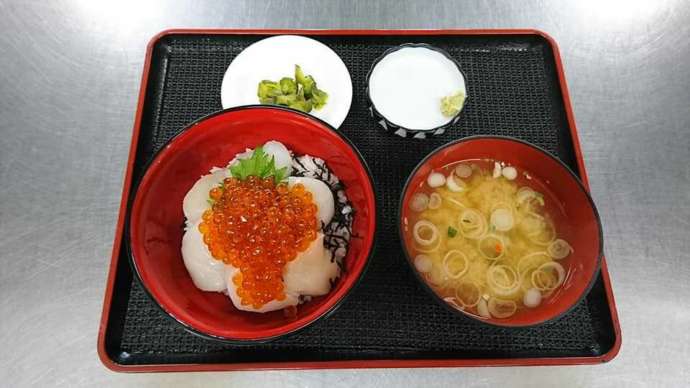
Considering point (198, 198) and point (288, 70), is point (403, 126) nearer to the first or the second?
point (288, 70)

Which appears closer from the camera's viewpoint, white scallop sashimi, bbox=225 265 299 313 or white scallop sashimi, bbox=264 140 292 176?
white scallop sashimi, bbox=225 265 299 313

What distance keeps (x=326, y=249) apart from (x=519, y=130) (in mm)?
894

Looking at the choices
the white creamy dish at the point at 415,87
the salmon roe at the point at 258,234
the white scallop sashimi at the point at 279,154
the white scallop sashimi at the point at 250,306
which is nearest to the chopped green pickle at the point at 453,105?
the white creamy dish at the point at 415,87

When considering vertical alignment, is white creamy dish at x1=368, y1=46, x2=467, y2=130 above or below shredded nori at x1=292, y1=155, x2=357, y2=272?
above

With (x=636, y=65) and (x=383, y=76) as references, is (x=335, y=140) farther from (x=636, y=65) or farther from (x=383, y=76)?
(x=636, y=65)

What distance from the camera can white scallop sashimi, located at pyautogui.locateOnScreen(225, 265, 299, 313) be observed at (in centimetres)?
122

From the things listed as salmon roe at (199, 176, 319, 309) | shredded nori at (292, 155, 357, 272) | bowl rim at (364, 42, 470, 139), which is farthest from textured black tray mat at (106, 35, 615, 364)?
salmon roe at (199, 176, 319, 309)

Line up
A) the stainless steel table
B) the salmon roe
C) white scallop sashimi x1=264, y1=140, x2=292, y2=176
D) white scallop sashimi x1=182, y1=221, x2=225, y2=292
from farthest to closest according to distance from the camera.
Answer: the stainless steel table < white scallop sashimi x1=264, y1=140, x2=292, y2=176 < white scallop sashimi x1=182, y1=221, x2=225, y2=292 < the salmon roe

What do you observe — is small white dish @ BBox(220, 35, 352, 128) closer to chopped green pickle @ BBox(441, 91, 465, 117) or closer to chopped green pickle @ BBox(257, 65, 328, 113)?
chopped green pickle @ BBox(257, 65, 328, 113)

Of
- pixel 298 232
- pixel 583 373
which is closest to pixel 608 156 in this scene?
pixel 583 373

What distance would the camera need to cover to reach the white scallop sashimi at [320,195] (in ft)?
4.39

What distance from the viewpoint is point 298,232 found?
3.86ft

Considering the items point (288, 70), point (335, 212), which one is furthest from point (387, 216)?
point (288, 70)

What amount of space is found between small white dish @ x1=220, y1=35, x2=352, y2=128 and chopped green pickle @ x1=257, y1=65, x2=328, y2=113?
35 mm
